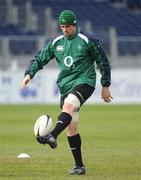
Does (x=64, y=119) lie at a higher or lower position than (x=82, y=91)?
lower

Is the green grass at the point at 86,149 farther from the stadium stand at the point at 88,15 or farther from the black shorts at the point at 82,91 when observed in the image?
the stadium stand at the point at 88,15

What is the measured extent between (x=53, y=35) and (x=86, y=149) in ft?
77.5

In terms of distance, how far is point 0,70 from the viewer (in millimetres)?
35125

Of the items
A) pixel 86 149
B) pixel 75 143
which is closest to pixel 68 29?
pixel 75 143

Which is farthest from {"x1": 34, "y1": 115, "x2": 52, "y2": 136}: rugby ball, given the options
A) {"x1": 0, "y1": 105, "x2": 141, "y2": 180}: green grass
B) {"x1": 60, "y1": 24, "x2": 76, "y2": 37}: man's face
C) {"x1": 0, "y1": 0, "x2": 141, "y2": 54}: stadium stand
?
{"x1": 0, "y1": 0, "x2": 141, "y2": 54}: stadium stand

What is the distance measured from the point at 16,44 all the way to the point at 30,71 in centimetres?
2395

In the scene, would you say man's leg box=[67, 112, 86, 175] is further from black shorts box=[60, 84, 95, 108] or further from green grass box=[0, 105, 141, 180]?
black shorts box=[60, 84, 95, 108]

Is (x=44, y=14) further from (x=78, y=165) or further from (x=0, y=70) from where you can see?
(x=78, y=165)

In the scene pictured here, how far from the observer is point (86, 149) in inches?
632

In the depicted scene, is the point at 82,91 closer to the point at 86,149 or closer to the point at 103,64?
the point at 103,64

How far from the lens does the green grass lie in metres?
11.6

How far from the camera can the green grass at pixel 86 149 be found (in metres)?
11.6

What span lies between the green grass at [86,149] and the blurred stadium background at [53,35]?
5444 millimetres

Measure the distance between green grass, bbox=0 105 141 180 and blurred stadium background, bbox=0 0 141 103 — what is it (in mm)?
5444
